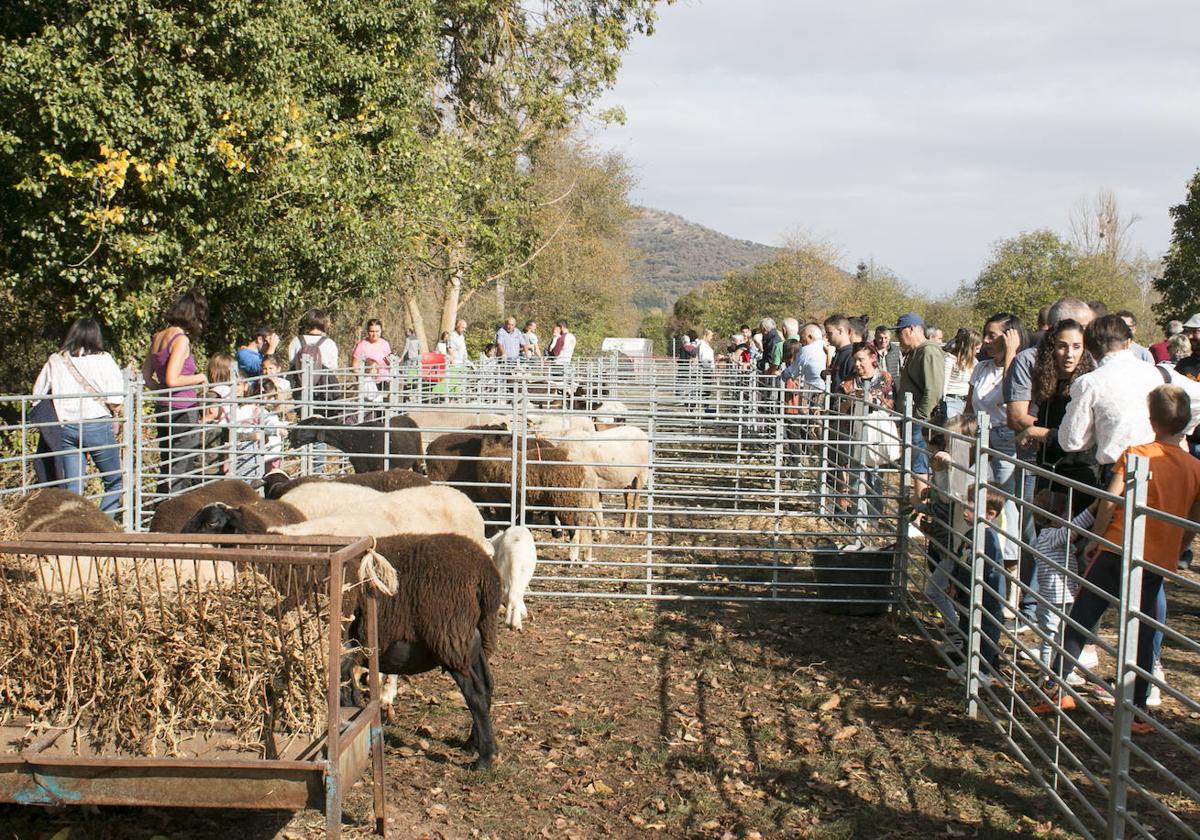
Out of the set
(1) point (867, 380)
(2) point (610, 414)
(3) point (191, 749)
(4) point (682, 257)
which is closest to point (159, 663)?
(3) point (191, 749)

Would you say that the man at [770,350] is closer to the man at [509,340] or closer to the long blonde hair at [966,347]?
the man at [509,340]

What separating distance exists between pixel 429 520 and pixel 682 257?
568ft

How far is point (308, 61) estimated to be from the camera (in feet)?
51.6

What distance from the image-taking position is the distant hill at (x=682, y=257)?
154m

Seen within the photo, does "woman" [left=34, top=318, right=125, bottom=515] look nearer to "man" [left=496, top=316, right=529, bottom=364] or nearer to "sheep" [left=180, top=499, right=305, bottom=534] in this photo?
"sheep" [left=180, top=499, right=305, bottom=534]

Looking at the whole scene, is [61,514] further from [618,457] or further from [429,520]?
[618,457]

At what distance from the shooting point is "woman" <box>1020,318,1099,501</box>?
6586 millimetres

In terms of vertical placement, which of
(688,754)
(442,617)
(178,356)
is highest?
(178,356)

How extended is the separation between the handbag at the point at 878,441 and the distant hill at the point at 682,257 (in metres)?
134

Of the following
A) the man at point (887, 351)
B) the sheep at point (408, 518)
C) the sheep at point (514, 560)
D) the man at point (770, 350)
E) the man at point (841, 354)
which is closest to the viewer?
the sheep at point (408, 518)

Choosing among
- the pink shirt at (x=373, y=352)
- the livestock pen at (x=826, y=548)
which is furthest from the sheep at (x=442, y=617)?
the pink shirt at (x=373, y=352)

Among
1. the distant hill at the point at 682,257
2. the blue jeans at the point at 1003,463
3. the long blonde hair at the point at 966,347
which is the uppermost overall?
the distant hill at the point at 682,257

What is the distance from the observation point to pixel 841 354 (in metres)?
12.5

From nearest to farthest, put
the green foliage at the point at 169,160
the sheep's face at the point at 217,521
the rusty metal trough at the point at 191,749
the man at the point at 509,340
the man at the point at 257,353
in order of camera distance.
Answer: the rusty metal trough at the point at 191,749 < the sheep's face at the point at 217,521 < the green foliage at the point at 169,160 < the man at the point at 257,353 < the man at the point at 509,340
